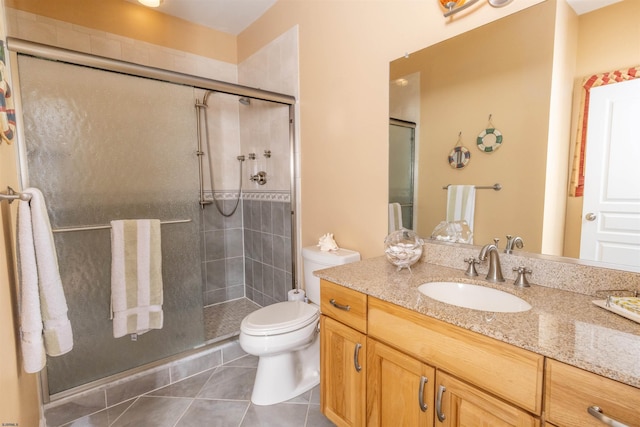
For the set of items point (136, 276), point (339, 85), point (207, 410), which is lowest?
point (207, 410)

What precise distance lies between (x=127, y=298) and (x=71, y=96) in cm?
113

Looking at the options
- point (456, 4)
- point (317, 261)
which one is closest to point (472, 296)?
point (317, 261)

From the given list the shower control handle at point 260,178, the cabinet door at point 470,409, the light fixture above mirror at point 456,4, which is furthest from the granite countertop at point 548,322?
the shower control handle at point 260,178

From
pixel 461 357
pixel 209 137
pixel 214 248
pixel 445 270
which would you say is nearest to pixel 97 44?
pixel 209 137

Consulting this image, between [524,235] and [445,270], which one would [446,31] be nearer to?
[524,235]

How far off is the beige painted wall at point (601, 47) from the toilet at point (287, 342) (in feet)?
3.40

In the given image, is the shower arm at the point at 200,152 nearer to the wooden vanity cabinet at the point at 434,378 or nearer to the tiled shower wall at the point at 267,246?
the tiled shower wall at the point at 267,246

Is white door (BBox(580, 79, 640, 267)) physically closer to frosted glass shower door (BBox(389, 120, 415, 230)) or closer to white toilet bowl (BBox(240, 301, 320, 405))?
frosted glass shower door (BBox(389, 120, 415, 230))

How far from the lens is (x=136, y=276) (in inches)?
68.9

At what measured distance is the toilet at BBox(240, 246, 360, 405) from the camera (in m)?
1.60

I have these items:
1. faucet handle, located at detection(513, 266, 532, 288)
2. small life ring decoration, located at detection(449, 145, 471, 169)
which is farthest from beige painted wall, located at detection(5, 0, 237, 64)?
faucet handle, located at detection(513, 266, 532, 288)

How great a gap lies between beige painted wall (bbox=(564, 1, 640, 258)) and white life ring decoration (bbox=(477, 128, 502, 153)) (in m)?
0.25

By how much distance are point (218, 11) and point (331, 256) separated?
A: 2247 mm

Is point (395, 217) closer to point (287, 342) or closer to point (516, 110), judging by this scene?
point (516, 110)
